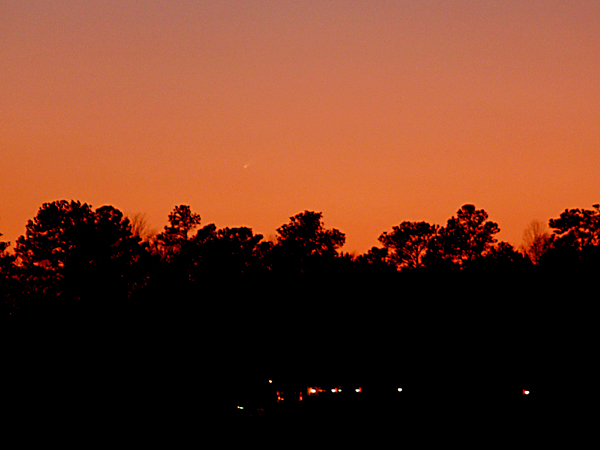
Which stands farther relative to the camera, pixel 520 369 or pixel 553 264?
pixel 553 264

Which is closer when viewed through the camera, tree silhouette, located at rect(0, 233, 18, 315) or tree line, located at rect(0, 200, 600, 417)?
tree line, located at rect(0, 200, 600, 417)

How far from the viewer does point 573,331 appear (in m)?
31.4

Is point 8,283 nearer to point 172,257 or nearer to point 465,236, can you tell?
point 172,257

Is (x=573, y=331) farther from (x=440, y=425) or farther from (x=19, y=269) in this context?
(x=19, y=269)

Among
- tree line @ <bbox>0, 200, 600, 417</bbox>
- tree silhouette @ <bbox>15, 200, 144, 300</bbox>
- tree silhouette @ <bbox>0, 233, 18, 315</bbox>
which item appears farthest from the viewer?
tree silhouette @ <bbox>15, 200, 144, 300</bbox>

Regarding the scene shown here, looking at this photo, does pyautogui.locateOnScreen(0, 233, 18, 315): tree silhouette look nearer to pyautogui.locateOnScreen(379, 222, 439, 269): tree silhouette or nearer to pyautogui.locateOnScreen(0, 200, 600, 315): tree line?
pyautogui.locateOnScreen(0, 200, 600, 315): tree line

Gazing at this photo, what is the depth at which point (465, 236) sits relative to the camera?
200 feet

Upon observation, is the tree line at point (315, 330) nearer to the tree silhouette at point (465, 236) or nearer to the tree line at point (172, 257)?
the tree line at point (172, 257)

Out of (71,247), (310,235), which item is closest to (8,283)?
(71,247)

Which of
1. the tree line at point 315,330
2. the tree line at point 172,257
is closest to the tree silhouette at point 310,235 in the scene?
the tree line at point 172,257

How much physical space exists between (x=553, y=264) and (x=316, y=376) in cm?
1203

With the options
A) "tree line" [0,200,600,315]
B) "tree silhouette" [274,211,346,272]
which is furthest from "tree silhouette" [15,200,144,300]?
"tree silhouette" [274,211,346,272]

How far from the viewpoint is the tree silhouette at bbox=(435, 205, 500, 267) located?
199 ft

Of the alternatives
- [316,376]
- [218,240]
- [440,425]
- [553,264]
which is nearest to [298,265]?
[218,240]
